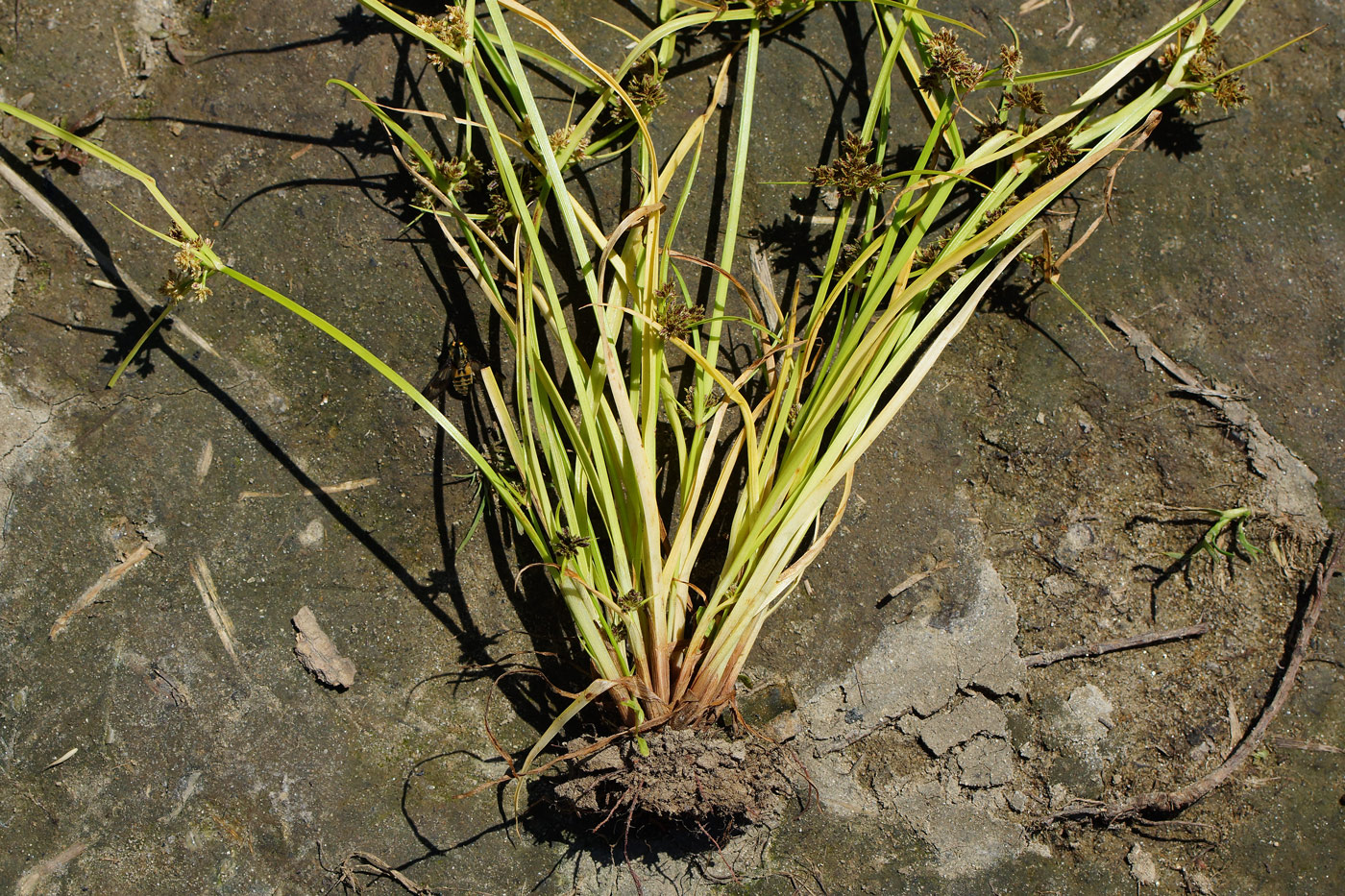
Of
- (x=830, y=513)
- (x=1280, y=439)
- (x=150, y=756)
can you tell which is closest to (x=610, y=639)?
(x=830, y=513)

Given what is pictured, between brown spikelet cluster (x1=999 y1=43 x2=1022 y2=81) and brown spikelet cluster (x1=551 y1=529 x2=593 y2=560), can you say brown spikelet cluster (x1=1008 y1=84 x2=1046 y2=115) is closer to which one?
brown spikelet cluster (x1=999 y1=43 x2=1022 y2=81)

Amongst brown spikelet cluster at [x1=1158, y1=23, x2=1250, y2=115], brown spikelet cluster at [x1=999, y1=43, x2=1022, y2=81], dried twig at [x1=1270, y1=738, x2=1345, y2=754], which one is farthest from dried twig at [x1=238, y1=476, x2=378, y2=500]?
dried twig at [x1=1270, y1=738, x2=1345, y2=754]

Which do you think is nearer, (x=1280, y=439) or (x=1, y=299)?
(x=1, y=299)

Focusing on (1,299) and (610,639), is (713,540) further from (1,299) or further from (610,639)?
(1,299)

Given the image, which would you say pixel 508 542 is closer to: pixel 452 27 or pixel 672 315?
pixel 672 315

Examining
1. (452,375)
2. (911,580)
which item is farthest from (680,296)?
(911,580)

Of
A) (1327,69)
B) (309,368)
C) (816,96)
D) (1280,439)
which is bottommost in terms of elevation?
(309,368)

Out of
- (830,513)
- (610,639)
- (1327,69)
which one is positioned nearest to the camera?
(610,639)
